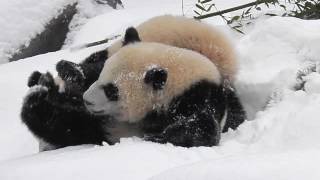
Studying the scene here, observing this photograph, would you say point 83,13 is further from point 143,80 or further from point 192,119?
point 192,119

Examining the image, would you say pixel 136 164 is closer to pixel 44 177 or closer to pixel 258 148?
pixel 44 177

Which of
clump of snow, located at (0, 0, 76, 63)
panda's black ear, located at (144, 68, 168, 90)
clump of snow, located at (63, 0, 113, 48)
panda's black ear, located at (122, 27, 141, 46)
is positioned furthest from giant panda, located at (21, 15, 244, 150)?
clump of snow, located at (63, 0, 113, 48)

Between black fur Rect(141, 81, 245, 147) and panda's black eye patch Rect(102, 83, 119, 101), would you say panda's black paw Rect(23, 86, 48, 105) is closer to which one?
panda's black eye patch Rect(102, 83, 119, 101)

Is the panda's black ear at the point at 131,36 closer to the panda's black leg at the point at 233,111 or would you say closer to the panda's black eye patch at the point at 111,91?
the panda's black eye patch at the point at 111,91

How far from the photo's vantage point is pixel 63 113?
145 inches

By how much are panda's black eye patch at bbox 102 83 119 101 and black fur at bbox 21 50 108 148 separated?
0.20 meters

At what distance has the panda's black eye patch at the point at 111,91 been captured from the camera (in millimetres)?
3488

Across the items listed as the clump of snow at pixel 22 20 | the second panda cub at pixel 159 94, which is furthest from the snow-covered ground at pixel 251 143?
the clump of snow at pixel 22 20

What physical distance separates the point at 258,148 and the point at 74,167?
104cm

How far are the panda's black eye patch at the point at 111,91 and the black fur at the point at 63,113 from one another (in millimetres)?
202

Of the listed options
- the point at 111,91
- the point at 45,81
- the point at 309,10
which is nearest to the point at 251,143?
the point at 111,91

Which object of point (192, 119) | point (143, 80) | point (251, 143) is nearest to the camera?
point (251, 143)

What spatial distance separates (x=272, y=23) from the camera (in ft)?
15.3

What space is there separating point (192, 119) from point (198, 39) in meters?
0.82
